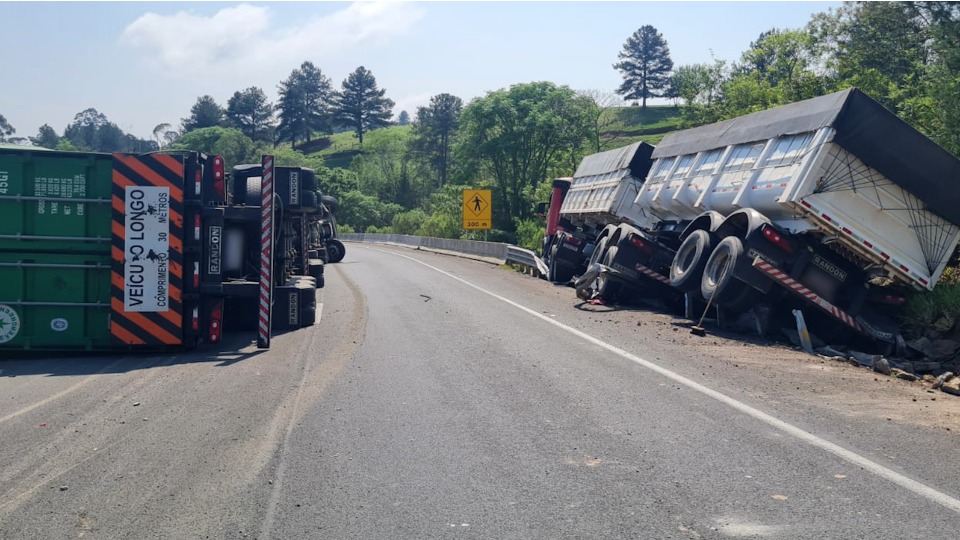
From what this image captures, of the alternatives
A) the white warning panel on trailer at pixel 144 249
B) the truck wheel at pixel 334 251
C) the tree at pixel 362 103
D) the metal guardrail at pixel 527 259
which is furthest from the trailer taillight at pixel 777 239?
the tree at pixel 362 103

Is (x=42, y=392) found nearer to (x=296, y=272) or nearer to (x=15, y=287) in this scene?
(x=15, y=287)

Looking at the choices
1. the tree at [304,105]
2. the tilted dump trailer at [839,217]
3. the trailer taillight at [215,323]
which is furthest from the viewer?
the tree at [304,105]

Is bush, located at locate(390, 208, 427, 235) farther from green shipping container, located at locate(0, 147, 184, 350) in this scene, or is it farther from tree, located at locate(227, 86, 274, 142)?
green shipping container, located at locate(0, 147, 184, 350)

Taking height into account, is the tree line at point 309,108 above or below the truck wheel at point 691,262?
above

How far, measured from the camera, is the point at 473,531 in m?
4.77

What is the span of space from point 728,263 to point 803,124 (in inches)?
95.2

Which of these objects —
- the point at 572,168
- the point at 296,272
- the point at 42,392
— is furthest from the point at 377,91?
the point at 42,392

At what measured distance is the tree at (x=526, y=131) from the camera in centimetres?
5744

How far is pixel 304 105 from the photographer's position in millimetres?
127312

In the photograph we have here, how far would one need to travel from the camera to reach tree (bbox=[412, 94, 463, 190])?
9950 centimetres

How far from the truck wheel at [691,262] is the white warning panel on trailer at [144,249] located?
340 inches

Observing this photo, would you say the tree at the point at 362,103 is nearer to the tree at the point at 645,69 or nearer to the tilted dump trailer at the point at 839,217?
the tree at the point at 645,69

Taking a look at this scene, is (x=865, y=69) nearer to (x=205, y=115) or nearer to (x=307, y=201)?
(x=307, y=201)

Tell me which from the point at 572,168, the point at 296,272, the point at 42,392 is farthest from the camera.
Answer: the point at 572,168
